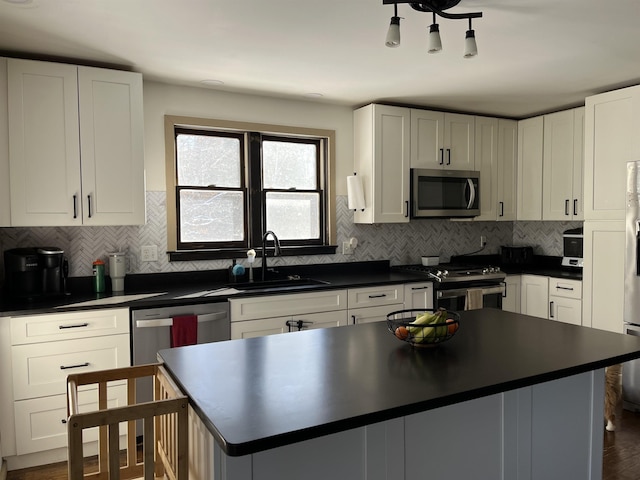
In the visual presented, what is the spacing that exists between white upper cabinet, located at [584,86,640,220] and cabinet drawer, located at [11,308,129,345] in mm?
3490

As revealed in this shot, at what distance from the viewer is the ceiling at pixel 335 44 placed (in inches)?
91.6

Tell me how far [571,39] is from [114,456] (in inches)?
118

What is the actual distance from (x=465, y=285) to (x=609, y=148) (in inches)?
59.3

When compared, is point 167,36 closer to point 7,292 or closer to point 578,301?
point 7,292

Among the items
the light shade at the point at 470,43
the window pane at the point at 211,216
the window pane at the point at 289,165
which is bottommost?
the window pane at the point at 211,216

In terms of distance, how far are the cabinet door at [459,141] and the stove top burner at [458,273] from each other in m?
Result: 0.92

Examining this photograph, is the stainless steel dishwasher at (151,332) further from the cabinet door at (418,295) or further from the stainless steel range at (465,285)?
the stainless steel range at (465,285)

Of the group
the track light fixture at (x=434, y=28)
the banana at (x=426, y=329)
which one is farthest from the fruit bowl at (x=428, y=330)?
the track light fixture at (x=434, y=28)

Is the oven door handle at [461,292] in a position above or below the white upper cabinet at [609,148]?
below

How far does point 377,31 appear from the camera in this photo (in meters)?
2.60

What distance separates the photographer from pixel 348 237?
433 cm

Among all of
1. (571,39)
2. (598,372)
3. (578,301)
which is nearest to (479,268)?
(578,301)

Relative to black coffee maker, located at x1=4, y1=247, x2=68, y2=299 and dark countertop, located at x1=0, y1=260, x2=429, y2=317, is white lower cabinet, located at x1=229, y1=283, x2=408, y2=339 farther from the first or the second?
black coffee maker, located at x1=4, y1=247, x2=68, y2=299

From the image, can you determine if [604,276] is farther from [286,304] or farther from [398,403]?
[398,403]
